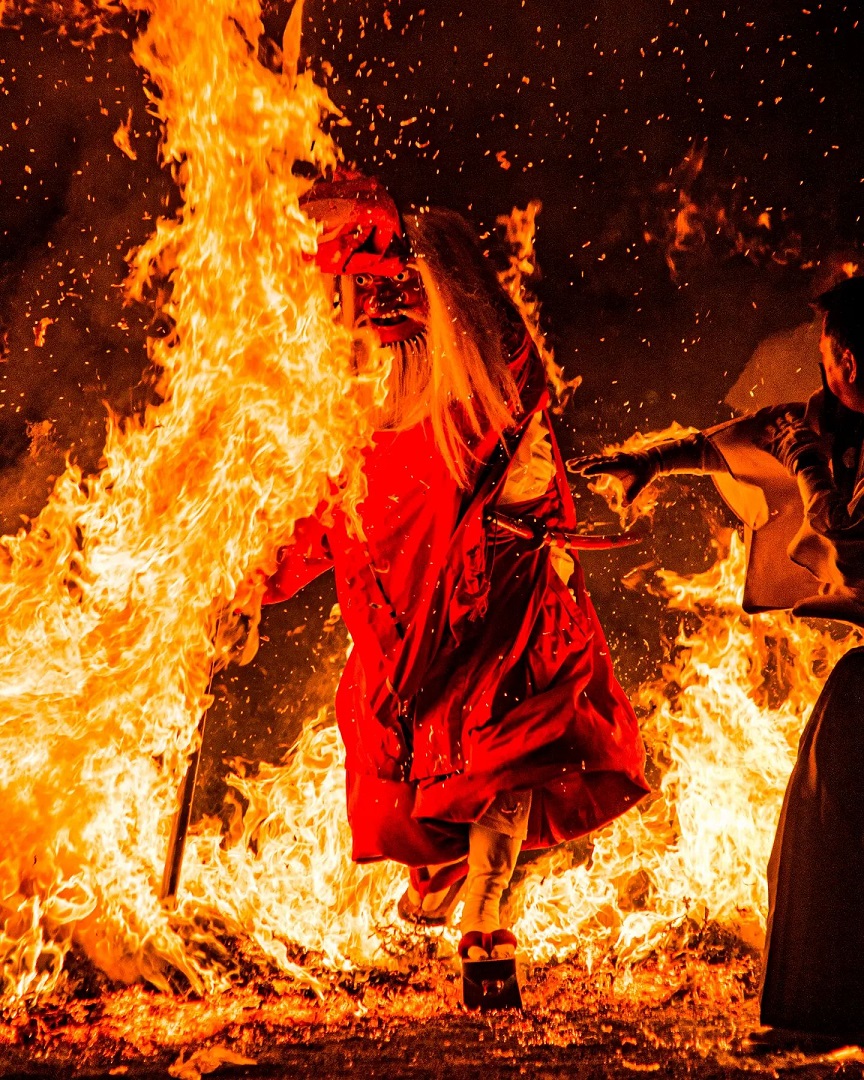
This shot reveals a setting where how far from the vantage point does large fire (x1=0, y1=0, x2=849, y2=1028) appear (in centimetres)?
412

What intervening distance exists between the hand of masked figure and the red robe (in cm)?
23

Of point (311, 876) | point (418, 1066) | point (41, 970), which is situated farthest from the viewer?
point (311, 876)

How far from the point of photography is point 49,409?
211 inches

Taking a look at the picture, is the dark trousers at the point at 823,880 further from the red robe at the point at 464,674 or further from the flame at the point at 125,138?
the flame at the point at 125,138

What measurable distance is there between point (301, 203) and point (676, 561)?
2.40 metres

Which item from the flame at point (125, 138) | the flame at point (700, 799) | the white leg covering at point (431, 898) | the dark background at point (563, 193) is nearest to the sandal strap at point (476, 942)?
the white leg covering at point (431, 898)

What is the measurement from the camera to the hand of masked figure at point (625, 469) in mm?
3984

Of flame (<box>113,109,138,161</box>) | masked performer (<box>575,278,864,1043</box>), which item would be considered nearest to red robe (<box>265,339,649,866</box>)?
masked performer (<box>575,278,864,1043</box>)

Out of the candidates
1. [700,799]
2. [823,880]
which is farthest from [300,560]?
[823,880]

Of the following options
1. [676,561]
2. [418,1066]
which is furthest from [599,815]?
[676,561]

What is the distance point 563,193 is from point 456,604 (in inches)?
96.4

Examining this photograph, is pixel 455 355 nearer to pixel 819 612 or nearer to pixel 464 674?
pixel 464 674

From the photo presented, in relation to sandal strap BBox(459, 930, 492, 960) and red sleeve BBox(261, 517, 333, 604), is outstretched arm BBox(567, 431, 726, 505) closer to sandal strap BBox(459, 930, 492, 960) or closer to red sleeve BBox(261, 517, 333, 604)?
red sleeve BBox(261, 517, 333, 604)

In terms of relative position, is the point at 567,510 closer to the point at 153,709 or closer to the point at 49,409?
the point at 153,709
